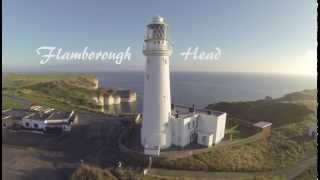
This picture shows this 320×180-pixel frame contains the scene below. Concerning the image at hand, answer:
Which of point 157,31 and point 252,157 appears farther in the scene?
point 252,157

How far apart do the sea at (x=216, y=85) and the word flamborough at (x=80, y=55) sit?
0.25 meters

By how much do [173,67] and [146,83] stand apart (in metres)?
0.46

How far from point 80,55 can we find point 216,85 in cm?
196

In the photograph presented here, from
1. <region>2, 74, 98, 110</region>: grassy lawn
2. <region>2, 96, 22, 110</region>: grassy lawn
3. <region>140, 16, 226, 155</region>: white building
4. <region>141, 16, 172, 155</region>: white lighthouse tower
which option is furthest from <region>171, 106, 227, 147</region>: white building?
<region>2, 96, 22, 110</region>: grassy lawn

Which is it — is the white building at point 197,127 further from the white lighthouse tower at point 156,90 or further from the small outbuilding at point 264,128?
the small outbuilding at point 264,128

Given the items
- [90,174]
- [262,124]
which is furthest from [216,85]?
[90,174]

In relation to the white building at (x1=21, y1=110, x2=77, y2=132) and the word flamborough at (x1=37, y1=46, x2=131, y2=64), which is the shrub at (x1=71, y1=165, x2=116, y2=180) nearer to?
the white building at (x1=21, y1=110, x2=77, y2=132)

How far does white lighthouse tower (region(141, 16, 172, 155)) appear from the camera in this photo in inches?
200

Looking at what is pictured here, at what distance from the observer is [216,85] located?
17.5 feet

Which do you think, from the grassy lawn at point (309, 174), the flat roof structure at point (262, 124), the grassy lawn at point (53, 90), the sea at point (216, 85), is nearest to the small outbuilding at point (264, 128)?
the flat roof structure at point (262, 124)

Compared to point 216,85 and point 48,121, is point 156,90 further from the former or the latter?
point 48,121

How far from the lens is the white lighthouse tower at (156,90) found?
Answer: 200 inches

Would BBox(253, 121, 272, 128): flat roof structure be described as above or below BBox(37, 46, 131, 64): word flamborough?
below

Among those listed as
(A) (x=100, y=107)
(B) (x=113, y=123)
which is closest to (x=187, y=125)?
(B) (x=113, y=123)
